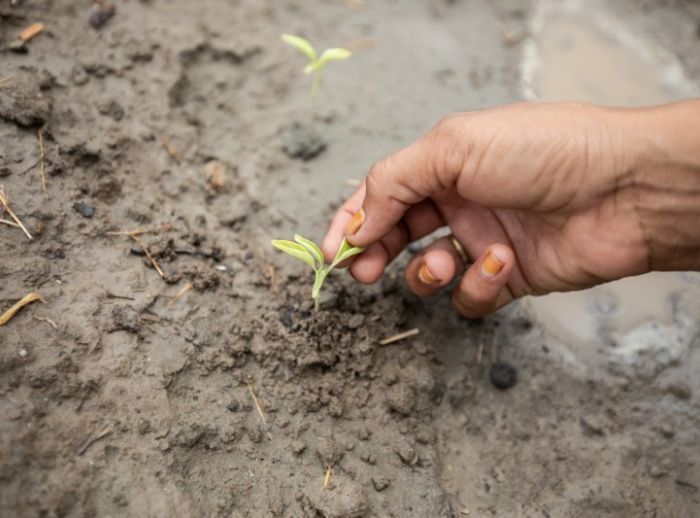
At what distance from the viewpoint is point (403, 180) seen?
2.30 m

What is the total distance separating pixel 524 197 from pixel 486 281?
0.36m

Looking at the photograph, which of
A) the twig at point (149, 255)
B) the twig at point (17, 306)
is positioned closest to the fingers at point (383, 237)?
the twig at point (149, 255)

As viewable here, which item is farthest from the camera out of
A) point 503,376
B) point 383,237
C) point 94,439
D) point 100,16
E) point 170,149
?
point 100,16

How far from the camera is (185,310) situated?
7.69 ft

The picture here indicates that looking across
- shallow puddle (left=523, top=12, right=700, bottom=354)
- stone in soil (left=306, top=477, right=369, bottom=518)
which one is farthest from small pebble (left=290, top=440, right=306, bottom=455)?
shallow puddle (left=523, top=12, right=700, bottom=354)

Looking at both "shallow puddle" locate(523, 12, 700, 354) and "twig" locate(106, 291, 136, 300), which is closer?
"twig" locate(106, 291, 136, 300)

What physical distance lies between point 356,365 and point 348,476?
447 millimetres

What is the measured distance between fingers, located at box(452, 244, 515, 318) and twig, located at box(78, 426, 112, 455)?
1456 mm

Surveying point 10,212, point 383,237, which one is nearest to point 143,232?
point 10,212

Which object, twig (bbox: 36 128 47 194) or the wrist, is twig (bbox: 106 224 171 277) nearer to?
twig (bbox: 36 128 47 194)

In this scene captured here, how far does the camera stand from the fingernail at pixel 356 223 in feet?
7.76

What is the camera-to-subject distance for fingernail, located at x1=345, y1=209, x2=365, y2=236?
2.37 meters

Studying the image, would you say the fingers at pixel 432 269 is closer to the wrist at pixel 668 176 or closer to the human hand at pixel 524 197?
the human hand at pixel 524 197

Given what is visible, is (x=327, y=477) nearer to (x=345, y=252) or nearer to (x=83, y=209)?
(x=345, y=252)
